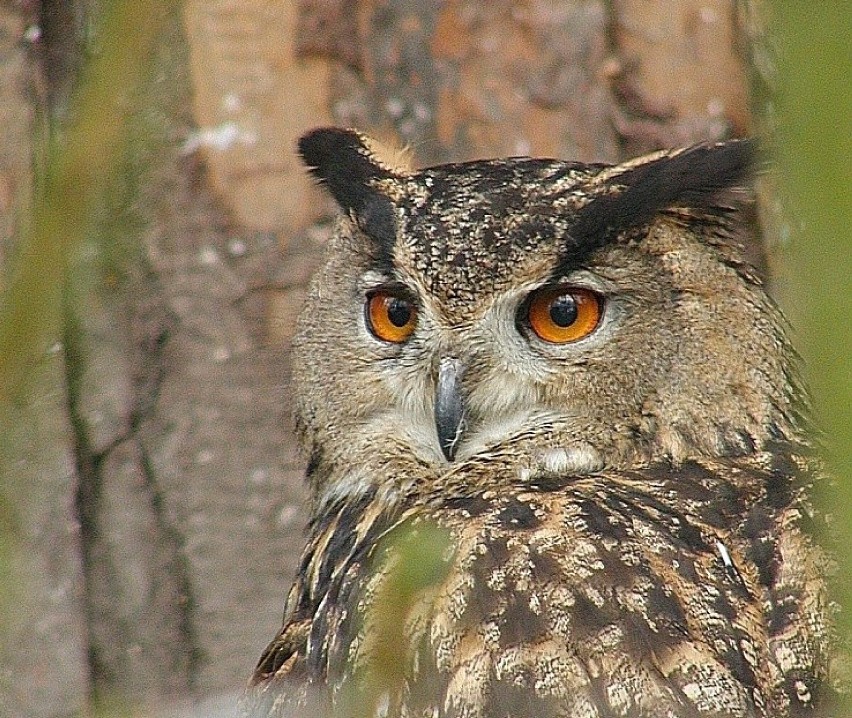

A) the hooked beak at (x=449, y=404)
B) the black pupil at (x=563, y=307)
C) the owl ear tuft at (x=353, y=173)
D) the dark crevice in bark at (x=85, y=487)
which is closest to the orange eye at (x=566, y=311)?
the black pupil at (x=563, y=307)

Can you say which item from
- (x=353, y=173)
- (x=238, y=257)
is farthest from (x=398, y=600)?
(x=238, y=257)

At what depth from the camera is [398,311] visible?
2178 millimetres

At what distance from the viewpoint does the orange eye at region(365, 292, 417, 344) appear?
85.2 inches

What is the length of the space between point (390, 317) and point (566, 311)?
0.31m

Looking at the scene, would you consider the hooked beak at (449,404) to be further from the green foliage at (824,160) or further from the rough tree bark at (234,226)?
the green foliage at (824,160)

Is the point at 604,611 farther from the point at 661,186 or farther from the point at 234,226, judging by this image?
the point at 234,226

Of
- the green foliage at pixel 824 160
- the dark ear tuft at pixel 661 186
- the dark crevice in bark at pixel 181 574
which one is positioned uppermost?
the dark ear tuft at pixel 661 186

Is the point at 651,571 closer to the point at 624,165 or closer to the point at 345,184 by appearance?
the point at 624,165

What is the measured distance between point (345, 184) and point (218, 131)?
2.92ft

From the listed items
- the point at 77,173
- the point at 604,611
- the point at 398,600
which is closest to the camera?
the point at 77,173

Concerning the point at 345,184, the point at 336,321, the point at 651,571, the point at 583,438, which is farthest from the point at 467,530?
the point at 345,184

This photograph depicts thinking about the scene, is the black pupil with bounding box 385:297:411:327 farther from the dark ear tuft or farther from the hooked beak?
the dark ear tuft

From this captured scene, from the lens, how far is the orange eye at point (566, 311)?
6.70ft

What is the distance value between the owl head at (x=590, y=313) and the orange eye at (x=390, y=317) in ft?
0.03
